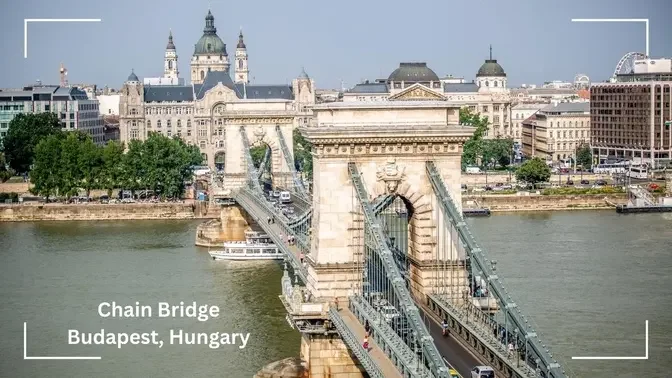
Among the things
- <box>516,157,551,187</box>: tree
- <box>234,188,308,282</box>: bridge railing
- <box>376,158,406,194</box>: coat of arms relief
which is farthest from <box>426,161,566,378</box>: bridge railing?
<box>516,157,551,187</box>: tree

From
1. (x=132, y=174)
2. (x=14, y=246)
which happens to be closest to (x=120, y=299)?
(x=14, y=246)

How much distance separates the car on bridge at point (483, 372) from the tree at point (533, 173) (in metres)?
35.6

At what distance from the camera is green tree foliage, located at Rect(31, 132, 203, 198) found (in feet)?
154

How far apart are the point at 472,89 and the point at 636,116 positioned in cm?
1990

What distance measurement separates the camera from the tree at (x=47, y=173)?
4678 centimetres

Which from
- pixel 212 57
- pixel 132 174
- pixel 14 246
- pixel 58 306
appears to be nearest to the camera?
pixel 58 306

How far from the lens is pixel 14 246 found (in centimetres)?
3622

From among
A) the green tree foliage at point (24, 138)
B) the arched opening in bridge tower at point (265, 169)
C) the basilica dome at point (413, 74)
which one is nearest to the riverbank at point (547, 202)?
the arched opening in bridge tower at point (265, 169)

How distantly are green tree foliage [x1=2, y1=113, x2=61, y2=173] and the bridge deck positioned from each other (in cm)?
3978

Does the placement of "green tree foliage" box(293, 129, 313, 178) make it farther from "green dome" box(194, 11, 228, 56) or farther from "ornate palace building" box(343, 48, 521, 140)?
"green dome" box(194, 11, 228, 56)

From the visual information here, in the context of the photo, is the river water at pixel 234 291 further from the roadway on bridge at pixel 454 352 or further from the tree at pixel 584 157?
the tree at pixel 584 157

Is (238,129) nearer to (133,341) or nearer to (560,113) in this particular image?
(133,341)

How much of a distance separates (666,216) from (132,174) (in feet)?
58.1

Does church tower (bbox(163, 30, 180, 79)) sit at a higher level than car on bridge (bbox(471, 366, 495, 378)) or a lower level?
higher
